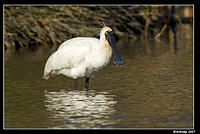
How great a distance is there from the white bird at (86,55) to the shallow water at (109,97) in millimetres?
413

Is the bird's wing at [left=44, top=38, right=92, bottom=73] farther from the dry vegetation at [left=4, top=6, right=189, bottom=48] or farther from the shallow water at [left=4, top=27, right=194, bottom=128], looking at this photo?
the dry vegetation at [left=4, top=6, right=189, bottom=48]

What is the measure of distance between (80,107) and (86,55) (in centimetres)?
158

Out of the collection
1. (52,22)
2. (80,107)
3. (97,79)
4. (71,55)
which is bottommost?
(80,107)

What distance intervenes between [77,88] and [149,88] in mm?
1485

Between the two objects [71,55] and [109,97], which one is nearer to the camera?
[109,97]

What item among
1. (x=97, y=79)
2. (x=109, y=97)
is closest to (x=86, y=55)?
(x=109, y=97)

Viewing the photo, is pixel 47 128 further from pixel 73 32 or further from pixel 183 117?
pixel 73 32

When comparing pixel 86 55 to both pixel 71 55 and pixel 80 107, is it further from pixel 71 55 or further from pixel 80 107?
pixel 80 107

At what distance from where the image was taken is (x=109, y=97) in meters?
8.00

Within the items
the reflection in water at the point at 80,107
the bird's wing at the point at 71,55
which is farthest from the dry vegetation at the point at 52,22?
the reflection in water at the point at 80,107

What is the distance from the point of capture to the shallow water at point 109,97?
6.40 m

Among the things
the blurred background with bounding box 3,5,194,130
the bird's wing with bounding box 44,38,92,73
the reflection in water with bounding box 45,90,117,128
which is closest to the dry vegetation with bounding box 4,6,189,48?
the blurred background with bounding box 3,5,194,130

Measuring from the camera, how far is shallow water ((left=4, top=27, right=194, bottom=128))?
6396 mm

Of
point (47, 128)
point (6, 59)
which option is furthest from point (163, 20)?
point (47, 128)
